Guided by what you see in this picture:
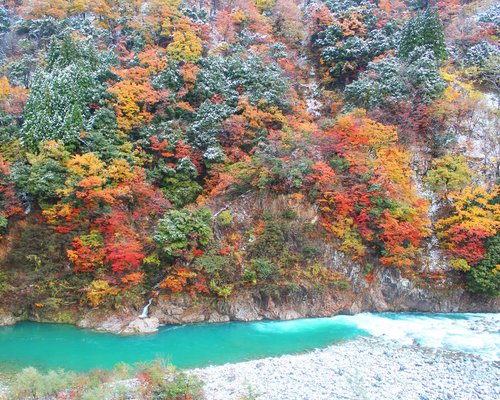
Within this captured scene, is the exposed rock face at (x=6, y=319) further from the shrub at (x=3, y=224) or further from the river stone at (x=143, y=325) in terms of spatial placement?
the river stone at (x=143, y=325)

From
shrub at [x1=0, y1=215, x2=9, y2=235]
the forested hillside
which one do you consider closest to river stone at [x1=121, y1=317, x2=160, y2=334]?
the forested hillside

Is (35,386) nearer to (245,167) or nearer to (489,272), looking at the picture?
(245,167)

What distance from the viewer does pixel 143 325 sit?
2109cm

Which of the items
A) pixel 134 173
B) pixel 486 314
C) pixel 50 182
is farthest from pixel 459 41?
pixel 50 182

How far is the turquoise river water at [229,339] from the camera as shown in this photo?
1772 centimetres

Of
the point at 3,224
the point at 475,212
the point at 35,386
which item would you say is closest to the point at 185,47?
the point at 3,224

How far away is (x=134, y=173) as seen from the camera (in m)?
24.9

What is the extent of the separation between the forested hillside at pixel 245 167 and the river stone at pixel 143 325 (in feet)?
4.41

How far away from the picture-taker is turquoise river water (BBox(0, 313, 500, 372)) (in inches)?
698

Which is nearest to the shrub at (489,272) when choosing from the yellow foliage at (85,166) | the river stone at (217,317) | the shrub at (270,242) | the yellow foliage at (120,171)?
the shrub at (270,242)

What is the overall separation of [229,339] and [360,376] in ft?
22.7

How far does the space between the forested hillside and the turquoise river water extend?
1.77 meters

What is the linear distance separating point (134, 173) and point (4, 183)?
7375 millimetres

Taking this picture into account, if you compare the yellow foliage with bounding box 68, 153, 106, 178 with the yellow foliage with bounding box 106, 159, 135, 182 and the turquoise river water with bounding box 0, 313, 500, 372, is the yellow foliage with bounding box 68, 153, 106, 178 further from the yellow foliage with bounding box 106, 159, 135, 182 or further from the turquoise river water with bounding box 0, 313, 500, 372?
the turquoise river water with bounding box 0, 313, 500, 372
